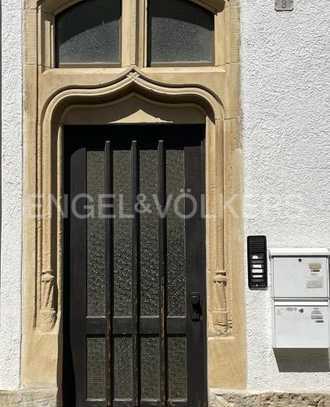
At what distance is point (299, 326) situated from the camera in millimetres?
5293

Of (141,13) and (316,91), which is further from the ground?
(141,13)

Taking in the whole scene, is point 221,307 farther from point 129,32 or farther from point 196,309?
point 129,32

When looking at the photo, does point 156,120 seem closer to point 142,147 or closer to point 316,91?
point 142,147

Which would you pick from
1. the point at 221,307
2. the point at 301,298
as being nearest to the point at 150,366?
the point at 221,307

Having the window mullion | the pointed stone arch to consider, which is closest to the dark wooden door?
the pointed stone arch

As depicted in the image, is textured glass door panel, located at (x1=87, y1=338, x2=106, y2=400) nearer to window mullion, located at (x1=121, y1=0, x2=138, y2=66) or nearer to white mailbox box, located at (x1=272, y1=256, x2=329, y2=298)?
white mailbox box, located at (x1=272, y1=256, x2=329, y2=298)

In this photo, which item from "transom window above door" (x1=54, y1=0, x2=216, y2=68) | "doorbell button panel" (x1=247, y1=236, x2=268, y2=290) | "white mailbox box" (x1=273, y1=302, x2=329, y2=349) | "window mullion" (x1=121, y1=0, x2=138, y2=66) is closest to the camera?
"white mailbox box" (x1=273, y1=302, x2=329, y2=349)

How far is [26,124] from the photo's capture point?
554 cm

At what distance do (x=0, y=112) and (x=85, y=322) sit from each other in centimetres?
178

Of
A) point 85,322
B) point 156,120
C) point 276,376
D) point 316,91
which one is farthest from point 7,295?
point 316,91

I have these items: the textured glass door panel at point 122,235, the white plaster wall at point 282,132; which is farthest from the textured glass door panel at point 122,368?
the white plaster wall at point 282,132

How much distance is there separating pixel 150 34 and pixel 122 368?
2.69m

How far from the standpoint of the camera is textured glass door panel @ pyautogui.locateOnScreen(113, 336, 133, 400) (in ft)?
18.5

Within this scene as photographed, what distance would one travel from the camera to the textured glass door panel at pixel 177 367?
5648 millimetres
